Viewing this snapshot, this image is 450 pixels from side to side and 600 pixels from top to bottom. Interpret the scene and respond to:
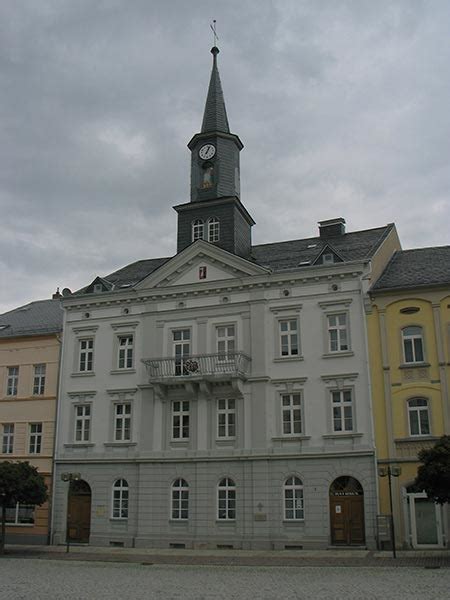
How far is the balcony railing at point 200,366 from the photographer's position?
2962 cm

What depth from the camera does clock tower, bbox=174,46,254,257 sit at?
3388 centimetres

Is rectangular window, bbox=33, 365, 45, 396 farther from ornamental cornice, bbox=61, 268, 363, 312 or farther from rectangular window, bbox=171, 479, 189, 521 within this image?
rectangular window, bbox=171, 479, 189, 521

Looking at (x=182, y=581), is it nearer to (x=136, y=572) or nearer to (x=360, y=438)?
(x=136, y=572)

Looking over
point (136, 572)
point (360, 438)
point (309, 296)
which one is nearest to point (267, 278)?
point (309, 296)

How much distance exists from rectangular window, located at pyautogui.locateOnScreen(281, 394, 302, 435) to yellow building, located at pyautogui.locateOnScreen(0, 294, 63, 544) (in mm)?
11138

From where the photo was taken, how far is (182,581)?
19.0 meters

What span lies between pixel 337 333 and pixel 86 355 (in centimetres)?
1206

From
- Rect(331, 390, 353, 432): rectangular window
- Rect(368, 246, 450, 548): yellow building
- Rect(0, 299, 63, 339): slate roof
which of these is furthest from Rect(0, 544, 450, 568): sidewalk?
Rect(0, 299, 63, 339): slate roof

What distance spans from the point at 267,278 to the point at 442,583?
51.9ft

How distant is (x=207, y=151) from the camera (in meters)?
35.3

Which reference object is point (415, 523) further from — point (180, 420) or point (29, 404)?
point (29, 404)

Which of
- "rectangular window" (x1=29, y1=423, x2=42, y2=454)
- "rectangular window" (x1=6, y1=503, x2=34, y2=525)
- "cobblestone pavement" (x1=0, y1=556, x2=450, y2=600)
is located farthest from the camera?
"rectangular window" (x1=29, y1=423, x2=42, y2=454)

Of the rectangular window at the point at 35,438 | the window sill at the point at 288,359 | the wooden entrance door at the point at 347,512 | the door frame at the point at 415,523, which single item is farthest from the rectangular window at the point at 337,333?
the rectangular window at the point at 35,438

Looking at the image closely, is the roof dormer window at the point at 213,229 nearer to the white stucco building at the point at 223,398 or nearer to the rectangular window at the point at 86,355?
the white stucco building at the point at 223,398
